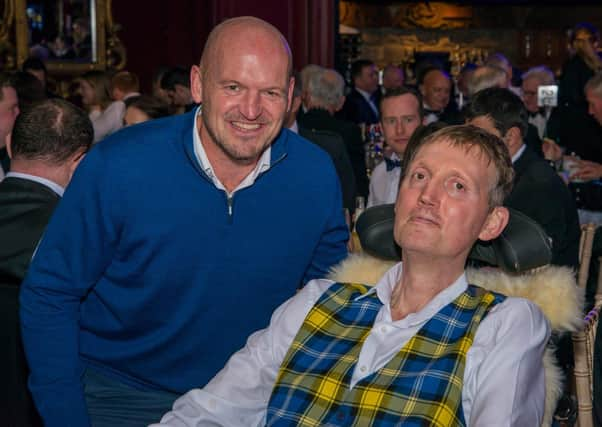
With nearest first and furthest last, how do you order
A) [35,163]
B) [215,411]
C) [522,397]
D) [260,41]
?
[522,397]
[215,411]
[260,41]
[35,163]

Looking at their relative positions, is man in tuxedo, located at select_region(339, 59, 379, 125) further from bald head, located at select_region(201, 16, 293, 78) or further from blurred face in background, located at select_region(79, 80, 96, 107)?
bald head, located at select_region(201, 16, 293, 78)

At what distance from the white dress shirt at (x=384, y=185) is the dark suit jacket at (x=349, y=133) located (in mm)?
1153

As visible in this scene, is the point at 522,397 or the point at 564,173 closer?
the point at 522,397

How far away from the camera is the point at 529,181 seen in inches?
137

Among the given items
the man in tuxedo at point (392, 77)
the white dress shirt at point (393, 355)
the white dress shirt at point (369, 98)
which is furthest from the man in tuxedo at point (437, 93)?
the white dress shirt at point (393, 355)

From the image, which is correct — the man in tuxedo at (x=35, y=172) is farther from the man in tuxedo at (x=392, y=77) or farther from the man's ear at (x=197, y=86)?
the man in tuxedo at (x=392, y=77)

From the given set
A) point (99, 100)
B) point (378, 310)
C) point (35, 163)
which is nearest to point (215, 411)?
point (378, 310)

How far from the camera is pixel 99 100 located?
297 inches

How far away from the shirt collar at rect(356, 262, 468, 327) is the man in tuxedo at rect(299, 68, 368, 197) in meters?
3.60

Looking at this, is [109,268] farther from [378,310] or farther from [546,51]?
[546,51]

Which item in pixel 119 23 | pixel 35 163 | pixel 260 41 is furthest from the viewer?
pixel 119 23

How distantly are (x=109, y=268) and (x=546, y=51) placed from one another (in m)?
11.2

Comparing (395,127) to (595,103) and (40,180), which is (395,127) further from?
(40,180)

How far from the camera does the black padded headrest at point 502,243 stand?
2.02 meters
